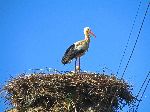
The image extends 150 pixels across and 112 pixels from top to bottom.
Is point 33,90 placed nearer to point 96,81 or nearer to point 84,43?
point 96,81

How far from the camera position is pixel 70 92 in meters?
10.3

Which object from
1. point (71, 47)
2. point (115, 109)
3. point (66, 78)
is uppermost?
point (71, 47)

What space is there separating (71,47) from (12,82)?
103 inches

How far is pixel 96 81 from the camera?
1015cm

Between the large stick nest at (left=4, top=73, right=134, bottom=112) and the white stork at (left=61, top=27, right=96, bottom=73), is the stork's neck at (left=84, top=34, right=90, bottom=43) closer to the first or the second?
the white stork at (left=61, top=27, right=96, bottom=73)

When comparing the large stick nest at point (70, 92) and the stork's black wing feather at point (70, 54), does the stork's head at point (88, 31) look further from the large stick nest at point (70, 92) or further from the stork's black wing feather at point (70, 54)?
the large stick nest at point (70, 92)

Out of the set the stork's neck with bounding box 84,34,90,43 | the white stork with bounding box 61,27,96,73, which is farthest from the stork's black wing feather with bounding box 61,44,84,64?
the stork's neck with bounding box 84,34,90,43

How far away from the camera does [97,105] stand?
34.2ft

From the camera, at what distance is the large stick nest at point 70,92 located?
1017cm

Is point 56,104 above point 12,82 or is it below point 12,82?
below

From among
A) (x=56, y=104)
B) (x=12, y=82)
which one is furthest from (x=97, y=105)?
(x=12, y=82)

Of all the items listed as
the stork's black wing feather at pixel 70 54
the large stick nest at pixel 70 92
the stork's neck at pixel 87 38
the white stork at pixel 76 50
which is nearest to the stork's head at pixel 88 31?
the stork's neck at pixel 87 38

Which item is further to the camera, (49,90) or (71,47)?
(71,47)

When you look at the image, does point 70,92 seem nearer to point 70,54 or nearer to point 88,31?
point 70,54
